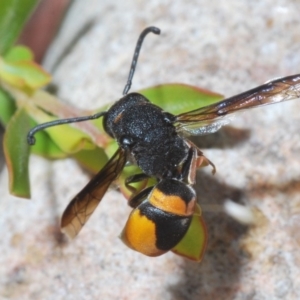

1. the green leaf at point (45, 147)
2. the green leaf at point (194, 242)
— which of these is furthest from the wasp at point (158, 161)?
the green leaf at point (45, 147)

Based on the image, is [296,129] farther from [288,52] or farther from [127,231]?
[127,231]

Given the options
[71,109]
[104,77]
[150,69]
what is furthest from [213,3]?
[71,109]

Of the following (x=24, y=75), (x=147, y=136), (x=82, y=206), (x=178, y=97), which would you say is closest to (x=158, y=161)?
(x=147, y=136)

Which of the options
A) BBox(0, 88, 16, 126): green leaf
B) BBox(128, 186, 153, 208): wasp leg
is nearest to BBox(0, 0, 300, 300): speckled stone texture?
BBox(0, 88, 16, 126): green leaf

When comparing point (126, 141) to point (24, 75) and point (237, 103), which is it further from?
point (24, 75)

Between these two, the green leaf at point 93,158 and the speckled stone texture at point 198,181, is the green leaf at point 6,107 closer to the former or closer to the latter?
the speckled stone texture at point 198,181
